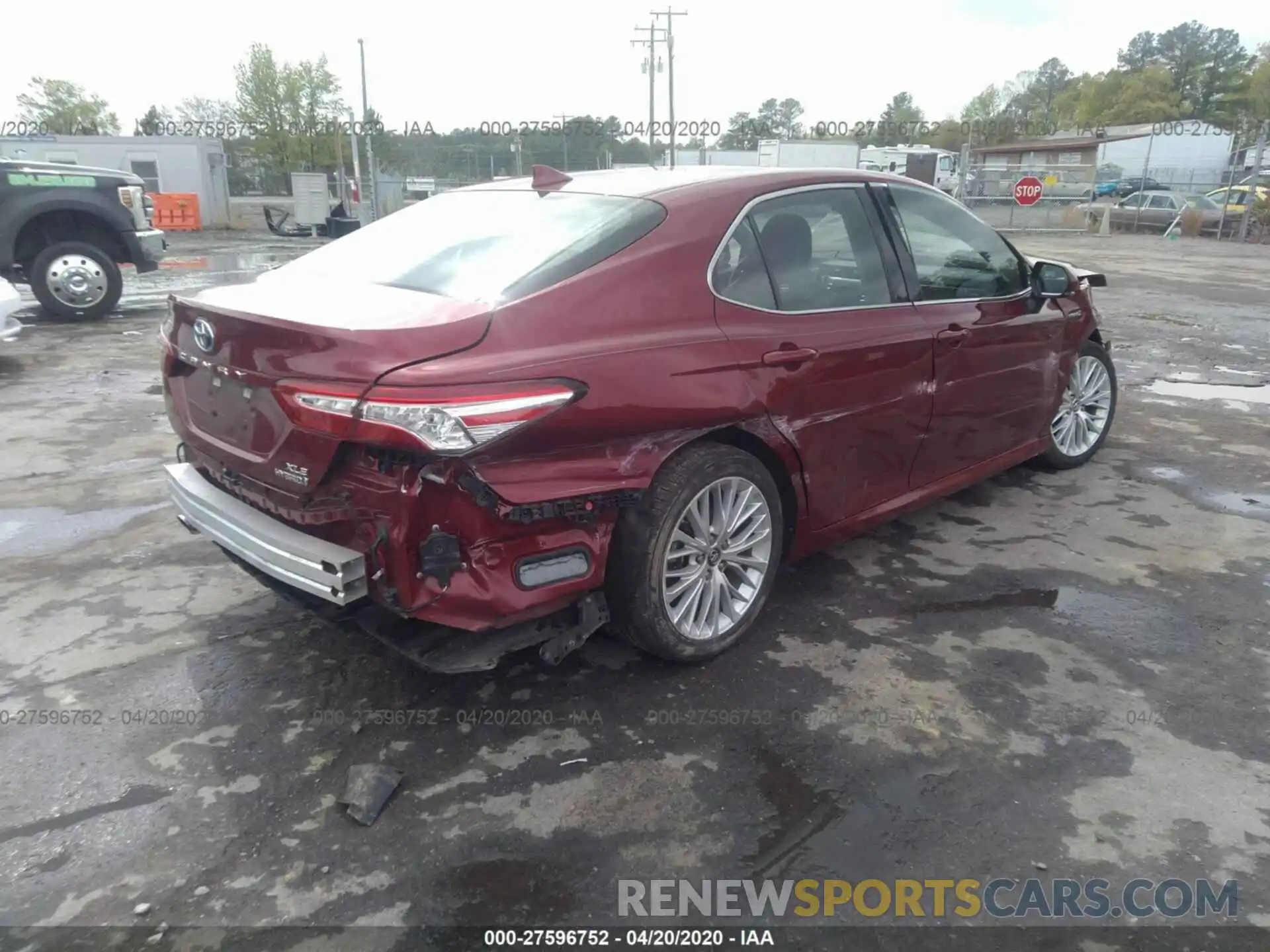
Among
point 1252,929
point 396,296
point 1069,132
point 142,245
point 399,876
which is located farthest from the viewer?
point 1069,132

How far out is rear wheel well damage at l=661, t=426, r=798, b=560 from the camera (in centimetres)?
303

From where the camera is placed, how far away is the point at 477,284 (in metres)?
2.83

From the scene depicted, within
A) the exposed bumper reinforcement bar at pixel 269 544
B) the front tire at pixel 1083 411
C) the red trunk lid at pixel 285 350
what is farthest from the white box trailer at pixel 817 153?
the exposed bumper reinforcement bar at pixel 269 544

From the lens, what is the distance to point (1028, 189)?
84.0 feet

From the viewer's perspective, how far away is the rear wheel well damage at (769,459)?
303cm

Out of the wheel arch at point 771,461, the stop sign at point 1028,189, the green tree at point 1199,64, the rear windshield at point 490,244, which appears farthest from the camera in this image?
the green tree at point 1199,64

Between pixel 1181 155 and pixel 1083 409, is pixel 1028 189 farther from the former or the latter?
pixel 1083 409

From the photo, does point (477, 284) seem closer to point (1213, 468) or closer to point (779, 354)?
point (779, 354)

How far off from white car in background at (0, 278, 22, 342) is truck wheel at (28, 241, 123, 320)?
7.34 ft

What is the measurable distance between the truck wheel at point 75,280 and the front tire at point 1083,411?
954 cm

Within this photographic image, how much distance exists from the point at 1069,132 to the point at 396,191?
213ft

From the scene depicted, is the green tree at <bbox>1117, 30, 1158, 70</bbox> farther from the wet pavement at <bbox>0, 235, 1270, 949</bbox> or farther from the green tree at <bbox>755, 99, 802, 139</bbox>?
the wet pavement at <bbox>0, 235, 1270, 949</bbox>

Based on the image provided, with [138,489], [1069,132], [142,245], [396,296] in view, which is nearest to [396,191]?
[142,245]

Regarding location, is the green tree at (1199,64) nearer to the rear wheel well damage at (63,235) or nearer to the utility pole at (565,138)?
the utility pole at (565,138)
